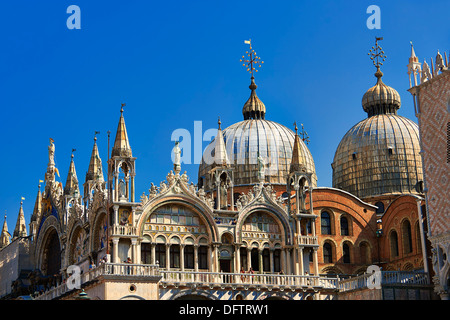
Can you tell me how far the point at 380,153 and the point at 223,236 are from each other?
20.4 meters

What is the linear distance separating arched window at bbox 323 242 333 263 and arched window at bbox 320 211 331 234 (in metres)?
0.84

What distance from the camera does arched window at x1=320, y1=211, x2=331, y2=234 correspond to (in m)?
52.0

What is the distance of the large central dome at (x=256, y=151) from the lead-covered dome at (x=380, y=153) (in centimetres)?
329

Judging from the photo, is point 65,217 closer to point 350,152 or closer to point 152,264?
point 152,264

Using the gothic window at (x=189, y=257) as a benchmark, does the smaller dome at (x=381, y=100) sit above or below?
above

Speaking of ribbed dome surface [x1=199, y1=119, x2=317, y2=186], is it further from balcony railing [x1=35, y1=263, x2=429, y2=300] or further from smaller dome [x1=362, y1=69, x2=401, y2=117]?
balcony railing [x1=35, y1=263, x2=429, y2=300]

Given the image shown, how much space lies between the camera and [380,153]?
59344 mm

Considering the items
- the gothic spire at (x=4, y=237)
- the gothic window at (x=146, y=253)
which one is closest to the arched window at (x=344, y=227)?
the gothic window at (x=146, y=253)

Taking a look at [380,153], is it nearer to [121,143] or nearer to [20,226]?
[121,143]

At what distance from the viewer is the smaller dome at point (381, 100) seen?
2456 inches

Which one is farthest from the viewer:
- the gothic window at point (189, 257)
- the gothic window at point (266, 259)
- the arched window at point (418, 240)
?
the arched window at point (418, 240)

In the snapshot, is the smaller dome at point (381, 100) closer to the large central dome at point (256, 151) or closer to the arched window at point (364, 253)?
the large central dome at point (256, 151)

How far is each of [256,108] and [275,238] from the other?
1860 centimetres

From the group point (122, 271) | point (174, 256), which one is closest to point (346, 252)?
point (174, 256)
